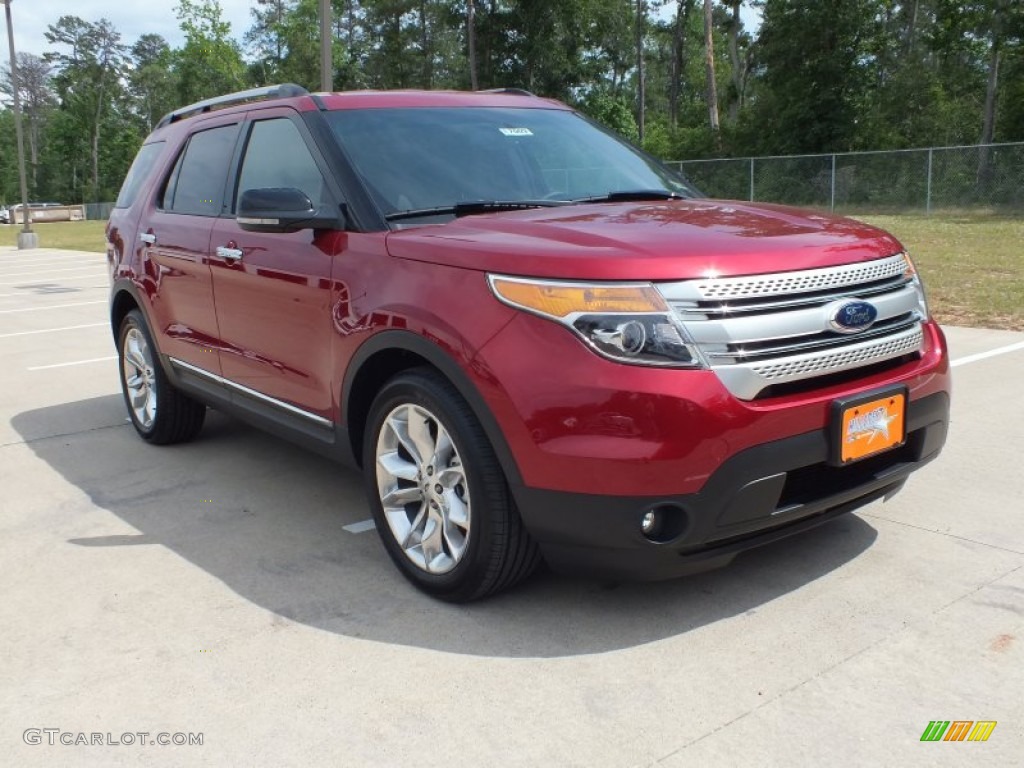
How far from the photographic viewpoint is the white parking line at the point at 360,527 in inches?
166

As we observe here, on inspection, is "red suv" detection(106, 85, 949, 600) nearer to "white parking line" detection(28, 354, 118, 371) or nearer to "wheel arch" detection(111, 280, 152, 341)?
"wheel arch" detection(111, 280, 152, 341)

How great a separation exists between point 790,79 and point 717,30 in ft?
92.0

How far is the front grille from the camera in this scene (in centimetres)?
283

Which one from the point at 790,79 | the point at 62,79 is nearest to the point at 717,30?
the point at 790,79

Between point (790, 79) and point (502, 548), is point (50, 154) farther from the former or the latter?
point (502, 548)

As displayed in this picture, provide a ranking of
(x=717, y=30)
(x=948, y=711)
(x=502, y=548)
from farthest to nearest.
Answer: (x=717, y=30)
(x=502, y=548)
(x=948, y=711)

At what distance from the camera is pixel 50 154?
92.3 m

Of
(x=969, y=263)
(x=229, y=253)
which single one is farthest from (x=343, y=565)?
(x=969, y=263)

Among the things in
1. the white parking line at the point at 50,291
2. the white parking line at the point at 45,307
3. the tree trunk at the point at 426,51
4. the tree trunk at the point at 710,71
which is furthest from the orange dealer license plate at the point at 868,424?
the tree trunk at the point at 426,51

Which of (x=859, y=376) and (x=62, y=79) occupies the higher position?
(x=62, y=79)

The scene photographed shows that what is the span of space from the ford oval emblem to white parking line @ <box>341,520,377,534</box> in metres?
2.15

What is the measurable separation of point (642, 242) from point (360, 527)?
197cm

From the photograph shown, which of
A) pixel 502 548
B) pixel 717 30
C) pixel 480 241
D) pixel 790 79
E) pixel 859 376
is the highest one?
pixel 717 30

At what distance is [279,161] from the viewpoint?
4281mm
